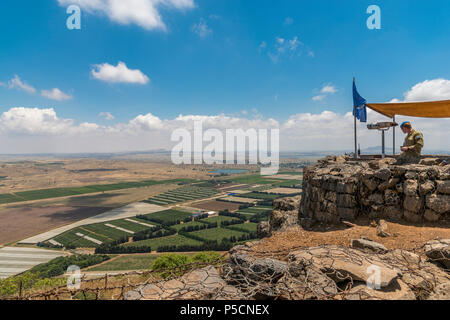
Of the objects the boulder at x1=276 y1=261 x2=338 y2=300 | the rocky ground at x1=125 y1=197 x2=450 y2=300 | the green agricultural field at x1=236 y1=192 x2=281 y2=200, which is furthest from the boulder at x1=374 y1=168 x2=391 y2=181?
the green agricultural field at x1=236 y1=192 x2=281 y2=200

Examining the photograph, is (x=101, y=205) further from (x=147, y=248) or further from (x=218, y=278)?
(x=218, y=278)

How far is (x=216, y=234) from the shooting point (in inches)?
2758

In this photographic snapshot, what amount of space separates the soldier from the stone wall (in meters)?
0.77

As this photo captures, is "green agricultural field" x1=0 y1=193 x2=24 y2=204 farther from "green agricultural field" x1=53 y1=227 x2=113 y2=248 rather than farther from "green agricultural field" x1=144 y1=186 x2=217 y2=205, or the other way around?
"green agricultural field" x1=53 y1=227 x2=113 y2=248

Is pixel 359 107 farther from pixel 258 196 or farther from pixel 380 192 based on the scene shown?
pixel 258 196

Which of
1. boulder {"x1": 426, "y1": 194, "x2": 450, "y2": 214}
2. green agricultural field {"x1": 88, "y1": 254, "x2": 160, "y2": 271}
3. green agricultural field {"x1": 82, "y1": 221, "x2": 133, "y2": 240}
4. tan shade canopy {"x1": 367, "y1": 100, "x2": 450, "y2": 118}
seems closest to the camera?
boulder {"x1": 426, "y1": 194, "x2": 450, "y2": 214}

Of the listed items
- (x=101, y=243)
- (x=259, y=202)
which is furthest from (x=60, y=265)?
(x=259, y=202)

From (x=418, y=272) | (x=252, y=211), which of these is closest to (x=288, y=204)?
(x=418, y=272)

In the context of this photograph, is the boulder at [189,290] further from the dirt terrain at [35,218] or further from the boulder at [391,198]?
the dirt terrain at [35,218]

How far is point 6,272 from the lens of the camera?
151 ft

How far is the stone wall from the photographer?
11.9 meters

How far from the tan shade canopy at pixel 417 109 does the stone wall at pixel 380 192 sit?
13.5ft

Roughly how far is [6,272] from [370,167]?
6500 centimetres

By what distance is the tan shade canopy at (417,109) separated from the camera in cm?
1497
